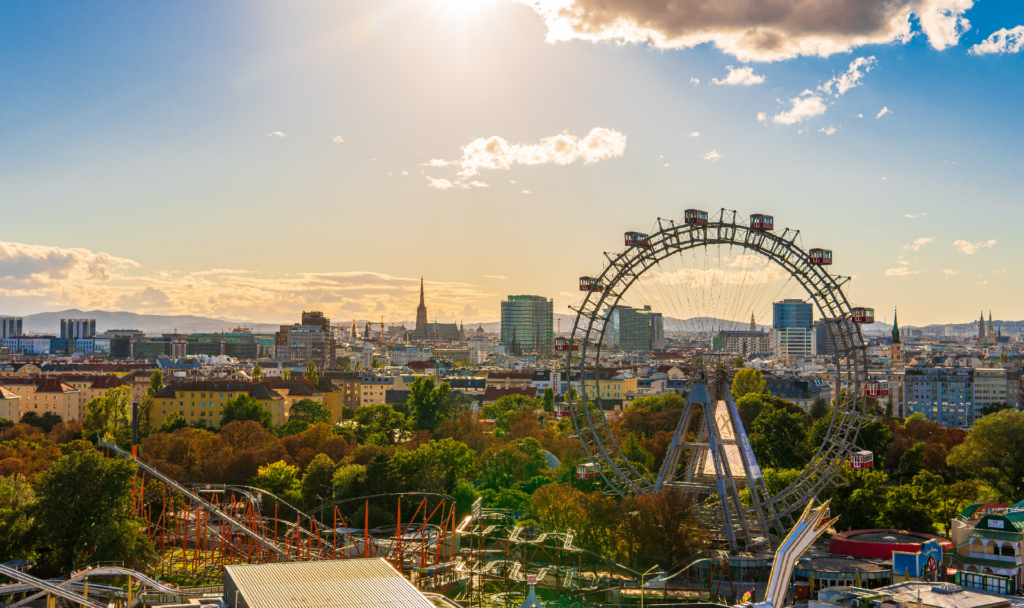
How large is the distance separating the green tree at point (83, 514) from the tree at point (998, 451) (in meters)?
58.7

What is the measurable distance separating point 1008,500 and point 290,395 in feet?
344

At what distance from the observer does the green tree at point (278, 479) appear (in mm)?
73125

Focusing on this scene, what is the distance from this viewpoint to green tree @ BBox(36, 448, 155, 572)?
49000 mm

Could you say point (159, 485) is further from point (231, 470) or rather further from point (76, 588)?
point (76, 588)

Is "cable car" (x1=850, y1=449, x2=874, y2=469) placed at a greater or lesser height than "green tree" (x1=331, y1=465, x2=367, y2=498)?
greater

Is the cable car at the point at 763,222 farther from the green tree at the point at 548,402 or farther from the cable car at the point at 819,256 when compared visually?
the green tree at the point at 548,402

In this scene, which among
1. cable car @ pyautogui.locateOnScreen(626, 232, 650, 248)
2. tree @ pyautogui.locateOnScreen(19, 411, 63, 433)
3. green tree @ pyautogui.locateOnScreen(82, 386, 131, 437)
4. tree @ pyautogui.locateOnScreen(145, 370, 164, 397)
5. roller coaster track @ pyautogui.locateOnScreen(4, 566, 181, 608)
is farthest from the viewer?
tree @ pyautogui.locateOnScreen(145, 370, 164, 397)

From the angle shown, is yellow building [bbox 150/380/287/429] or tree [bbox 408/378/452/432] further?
yellow building [bbox 150/380/287/429]

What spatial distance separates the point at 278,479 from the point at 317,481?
3.19 metres

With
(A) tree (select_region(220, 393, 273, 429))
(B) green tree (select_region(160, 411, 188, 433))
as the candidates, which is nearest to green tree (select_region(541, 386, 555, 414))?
(A) tree (select_region(220, 393, 273, 429))

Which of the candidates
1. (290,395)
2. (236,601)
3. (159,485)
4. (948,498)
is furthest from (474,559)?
(290,395)

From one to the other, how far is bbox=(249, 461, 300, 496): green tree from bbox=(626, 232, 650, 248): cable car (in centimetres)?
3310

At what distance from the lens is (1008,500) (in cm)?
6312

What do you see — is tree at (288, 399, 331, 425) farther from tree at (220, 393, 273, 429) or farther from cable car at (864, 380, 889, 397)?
cable car at (864, 380, 889, 397)
